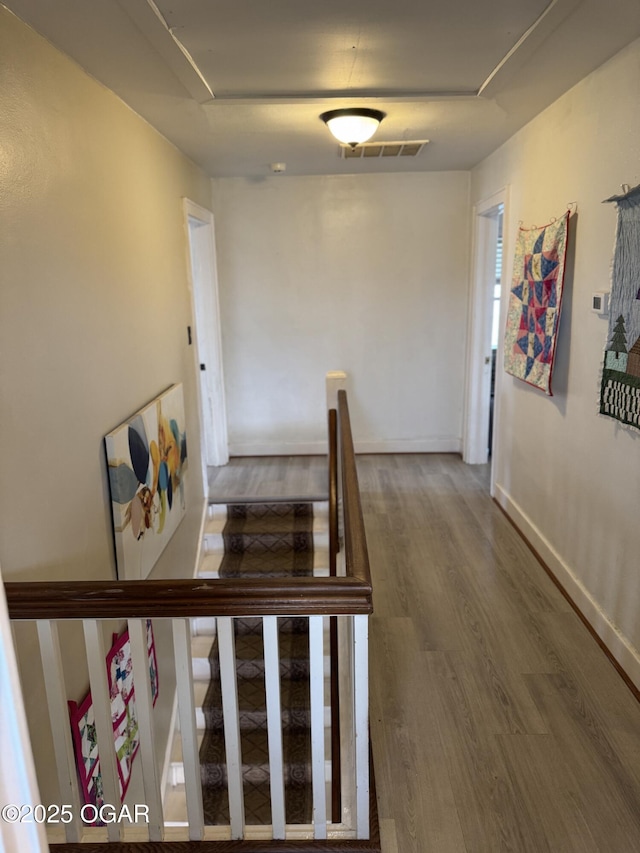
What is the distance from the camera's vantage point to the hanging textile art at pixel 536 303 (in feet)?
9.57

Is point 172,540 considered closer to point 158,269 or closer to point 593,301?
point 158,269

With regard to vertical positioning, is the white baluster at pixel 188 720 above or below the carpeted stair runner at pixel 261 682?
above

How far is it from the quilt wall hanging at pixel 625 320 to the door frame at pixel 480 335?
2.26 metres

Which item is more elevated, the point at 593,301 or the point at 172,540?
the point at 593,301

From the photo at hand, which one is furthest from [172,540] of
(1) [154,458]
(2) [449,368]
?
(2) [449,368]

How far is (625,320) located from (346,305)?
2.97 m

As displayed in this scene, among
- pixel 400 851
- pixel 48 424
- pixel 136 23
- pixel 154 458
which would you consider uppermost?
pixel 136 23

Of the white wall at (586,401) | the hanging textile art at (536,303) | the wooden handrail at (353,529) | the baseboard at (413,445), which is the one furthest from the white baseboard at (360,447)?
the wooden handrail at (353,529)

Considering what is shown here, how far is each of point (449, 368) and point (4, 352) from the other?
13.2ft

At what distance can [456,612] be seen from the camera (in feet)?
9.18

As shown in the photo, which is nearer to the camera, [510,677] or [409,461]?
[510,677]

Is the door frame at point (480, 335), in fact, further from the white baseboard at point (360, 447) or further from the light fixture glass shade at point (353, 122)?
the light fixture glass shade at point (353, 122)

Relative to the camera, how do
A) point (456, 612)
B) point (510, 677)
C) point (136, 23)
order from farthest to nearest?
point (456, 612) < point (510, 677) < point (136, 23)

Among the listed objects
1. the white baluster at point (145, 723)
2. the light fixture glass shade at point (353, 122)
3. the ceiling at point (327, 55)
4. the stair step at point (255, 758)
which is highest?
the ceiling at point (327, 55)
